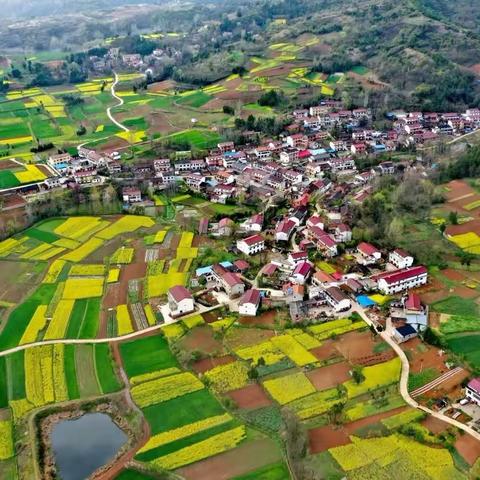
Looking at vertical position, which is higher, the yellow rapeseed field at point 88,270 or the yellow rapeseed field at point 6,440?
the yellow rapeseed field at point 6,440

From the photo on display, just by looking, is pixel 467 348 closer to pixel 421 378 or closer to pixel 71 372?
pixel 421 378

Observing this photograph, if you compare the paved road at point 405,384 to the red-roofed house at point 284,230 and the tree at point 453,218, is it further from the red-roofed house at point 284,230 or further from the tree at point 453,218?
the tree at point 453,218

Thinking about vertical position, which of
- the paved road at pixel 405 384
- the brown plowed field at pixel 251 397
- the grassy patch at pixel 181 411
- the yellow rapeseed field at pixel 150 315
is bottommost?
the paved road at pixel 405 384

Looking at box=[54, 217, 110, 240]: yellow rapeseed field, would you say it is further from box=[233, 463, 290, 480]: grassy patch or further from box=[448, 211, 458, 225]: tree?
box=[448, 211, 458, 225]: tree

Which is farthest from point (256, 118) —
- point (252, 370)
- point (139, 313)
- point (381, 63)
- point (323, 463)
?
point (323, 463)

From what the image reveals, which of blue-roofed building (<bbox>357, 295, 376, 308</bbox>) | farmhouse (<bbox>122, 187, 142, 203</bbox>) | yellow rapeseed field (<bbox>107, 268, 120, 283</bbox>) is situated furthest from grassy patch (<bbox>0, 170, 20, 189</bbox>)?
blue-roofed building (<bbox>357, 295, 376, 308</bbox>)

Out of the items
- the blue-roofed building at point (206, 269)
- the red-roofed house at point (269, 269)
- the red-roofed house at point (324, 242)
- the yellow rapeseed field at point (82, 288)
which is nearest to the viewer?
the yellow rapeseed field at point (82, 288)

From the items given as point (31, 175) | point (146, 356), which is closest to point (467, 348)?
point (146, 356)

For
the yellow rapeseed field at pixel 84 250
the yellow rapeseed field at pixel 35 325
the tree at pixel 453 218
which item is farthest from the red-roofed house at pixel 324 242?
the yellow rapeseed field at pixel 35 325

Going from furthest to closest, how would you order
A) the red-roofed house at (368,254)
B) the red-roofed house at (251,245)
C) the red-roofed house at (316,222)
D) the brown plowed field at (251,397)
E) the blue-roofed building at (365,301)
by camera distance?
the red-roofed house at (316,222) < the red-roofed house at (251,245) < the red-roofed house at (368,254) < the blue-roofed building at (365,301) < the brown plowed field at (251,397)
